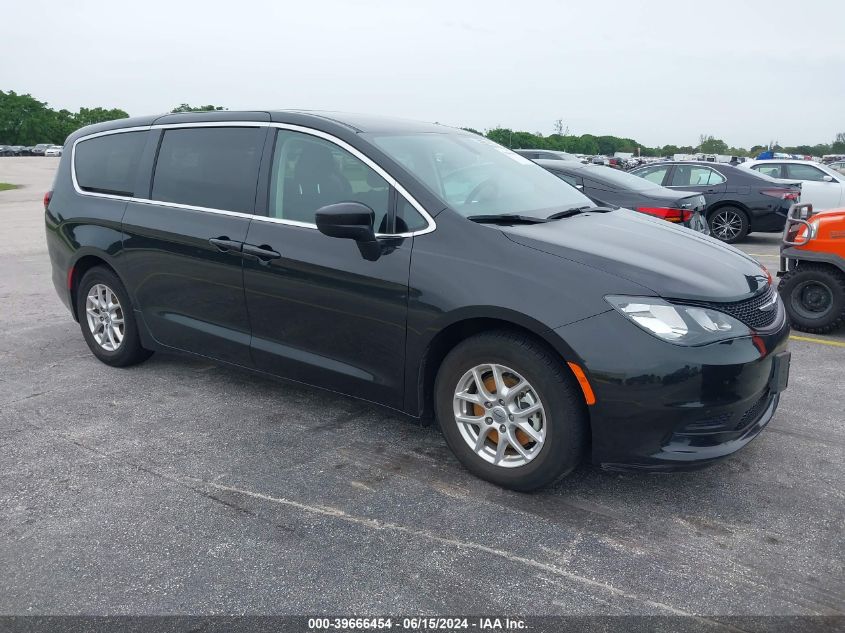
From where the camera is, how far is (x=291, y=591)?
9.10 ft

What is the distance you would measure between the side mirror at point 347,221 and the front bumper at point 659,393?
1.09 meters

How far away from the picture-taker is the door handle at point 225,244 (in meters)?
4.27

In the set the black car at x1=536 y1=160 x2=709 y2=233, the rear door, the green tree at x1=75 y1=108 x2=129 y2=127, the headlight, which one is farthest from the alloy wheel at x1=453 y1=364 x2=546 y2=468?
the green tree at x1=75 y1=108 x2=129 y2=127

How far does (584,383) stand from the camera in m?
3.20

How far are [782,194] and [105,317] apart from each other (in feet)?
36.2

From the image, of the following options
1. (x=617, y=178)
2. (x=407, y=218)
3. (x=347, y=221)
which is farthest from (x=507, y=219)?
(x=617, y=178)

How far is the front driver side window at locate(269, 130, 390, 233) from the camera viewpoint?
3.85 meters

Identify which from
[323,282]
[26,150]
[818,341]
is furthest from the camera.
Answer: [26,150]

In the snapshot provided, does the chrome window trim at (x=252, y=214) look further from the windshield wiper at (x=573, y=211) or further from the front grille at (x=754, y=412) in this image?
the front grille at (x=754, y=412)

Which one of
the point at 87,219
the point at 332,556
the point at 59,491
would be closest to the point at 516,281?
the point at 332,556

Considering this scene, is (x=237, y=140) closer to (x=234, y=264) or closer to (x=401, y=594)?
(x=234, y=264)

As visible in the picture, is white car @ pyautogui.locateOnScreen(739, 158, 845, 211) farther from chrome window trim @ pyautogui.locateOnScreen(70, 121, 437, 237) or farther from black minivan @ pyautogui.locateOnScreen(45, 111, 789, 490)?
chrome window trim @ pyautogui.locateOnScreen(70, 121, 437, 237)

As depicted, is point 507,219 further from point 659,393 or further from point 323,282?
point 659,393

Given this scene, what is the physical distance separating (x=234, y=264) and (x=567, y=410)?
6.98 ft
